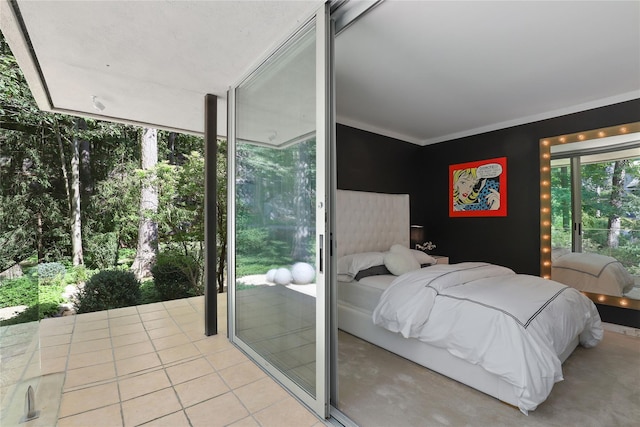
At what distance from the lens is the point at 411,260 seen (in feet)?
11.7

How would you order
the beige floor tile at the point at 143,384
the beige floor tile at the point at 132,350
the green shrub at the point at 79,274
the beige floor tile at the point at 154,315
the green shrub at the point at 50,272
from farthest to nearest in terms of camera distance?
the green shrub at the point at 79,274, the green shrub at the point at 50,272, the beige floor tile at the point at 154,315, the beige floor tile at the point at 132,350, the beige floor tile at the point at 143,384

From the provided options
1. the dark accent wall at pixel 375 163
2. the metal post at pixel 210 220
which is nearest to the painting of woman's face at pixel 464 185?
the dark accent wall at pixel 375 163

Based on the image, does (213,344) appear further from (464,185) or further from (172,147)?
(172,147)

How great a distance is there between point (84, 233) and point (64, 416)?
4421mm

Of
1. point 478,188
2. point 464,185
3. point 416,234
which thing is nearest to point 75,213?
point 416,234

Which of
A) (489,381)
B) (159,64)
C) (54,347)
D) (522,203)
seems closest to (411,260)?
(489,381)

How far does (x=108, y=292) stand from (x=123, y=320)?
1.29 metres

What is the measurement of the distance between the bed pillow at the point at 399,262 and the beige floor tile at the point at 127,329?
2.98m

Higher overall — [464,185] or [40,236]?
[464,185]

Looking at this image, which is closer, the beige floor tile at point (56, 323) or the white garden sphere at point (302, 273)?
the white garden sphere at point (302, 273)

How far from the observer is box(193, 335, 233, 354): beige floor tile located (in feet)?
9.64

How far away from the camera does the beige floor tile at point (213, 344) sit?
9.64 ft

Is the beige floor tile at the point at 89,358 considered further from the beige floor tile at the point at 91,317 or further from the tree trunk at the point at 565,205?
the tree trunk at the point at 565,205

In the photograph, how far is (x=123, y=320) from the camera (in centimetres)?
382
